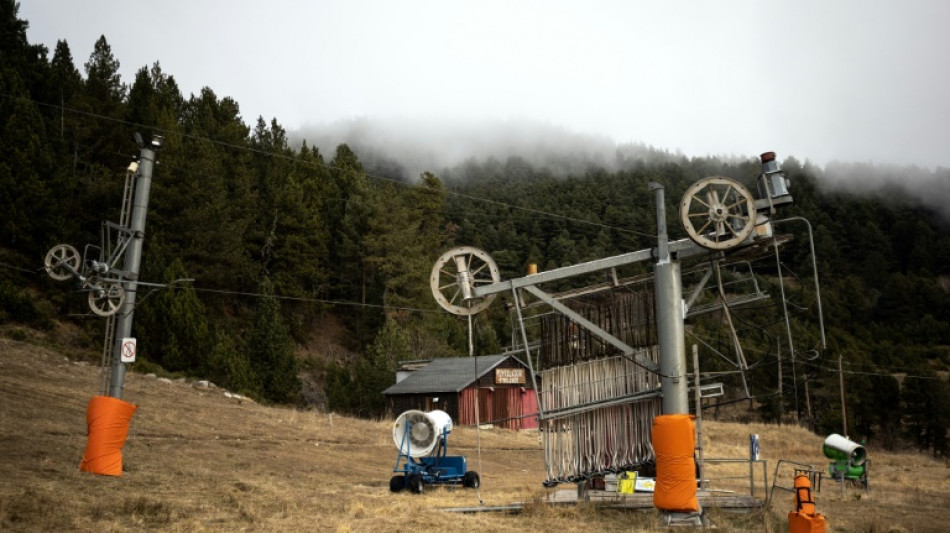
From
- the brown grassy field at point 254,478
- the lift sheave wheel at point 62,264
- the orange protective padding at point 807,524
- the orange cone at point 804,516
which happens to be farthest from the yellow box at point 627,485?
the lift sheave wheel at point 62,264

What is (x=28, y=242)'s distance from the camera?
50.3 meters

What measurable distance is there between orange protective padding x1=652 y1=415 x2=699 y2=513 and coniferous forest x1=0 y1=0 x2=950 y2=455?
22.0 metres

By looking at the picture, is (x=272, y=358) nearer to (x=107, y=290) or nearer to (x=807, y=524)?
(x=107, y=290)

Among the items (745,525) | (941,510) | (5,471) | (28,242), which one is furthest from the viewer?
(28,242)

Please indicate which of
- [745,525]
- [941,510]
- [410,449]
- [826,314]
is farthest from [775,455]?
[826,314]

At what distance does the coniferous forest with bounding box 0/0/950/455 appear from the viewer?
163ft

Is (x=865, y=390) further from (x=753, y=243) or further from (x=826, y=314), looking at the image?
(x=753, y=243)

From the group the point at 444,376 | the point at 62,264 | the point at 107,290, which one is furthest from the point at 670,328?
the point at 444,376

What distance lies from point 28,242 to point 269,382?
1727cm

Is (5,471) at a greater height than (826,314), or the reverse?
(826,314)

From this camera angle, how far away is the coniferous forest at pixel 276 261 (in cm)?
4959

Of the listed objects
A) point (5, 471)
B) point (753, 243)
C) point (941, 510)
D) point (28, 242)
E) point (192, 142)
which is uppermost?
point (192, 142)

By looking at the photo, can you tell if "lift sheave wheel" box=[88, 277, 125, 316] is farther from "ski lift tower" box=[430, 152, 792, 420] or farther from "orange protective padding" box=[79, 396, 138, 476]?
"ski lift tower" box=[430, 152, 792, 420]

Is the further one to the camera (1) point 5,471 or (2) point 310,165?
(2) point 310,165
